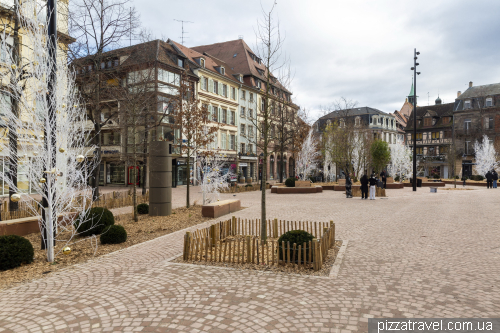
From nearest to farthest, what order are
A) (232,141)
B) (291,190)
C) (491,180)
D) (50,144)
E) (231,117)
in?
(50,144), (291,190), (491,180), (232,141), (231,117)

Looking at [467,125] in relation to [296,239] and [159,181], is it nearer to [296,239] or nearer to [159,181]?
[159,181]

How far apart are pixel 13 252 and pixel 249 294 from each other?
15.8 ft

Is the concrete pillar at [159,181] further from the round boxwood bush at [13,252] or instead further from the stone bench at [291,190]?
the stone bench at [291,190]

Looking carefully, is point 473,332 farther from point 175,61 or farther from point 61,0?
point 175,61

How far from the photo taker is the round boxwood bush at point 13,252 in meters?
6.64

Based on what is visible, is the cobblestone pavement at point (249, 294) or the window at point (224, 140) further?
the window at point (224, 140)

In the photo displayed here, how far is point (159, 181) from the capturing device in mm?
14156

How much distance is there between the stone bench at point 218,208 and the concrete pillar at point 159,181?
1.70m

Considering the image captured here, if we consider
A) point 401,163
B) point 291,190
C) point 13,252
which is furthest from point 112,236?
point 401,163

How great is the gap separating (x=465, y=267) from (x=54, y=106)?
881cm

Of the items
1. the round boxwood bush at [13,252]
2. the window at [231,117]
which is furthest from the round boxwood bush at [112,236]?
the window at [231,117]

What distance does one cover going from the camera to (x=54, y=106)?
721 cm

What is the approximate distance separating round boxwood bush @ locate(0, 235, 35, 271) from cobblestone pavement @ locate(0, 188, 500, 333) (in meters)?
1.09

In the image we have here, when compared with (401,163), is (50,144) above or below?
below
